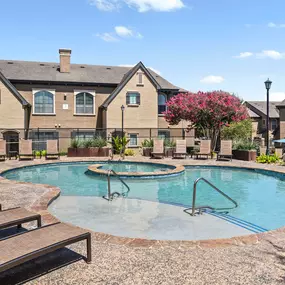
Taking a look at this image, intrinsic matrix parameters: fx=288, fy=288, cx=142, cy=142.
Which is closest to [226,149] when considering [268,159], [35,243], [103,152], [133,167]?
[268,159]

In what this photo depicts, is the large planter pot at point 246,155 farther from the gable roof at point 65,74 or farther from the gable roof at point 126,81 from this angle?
the gable roof at point 65,74

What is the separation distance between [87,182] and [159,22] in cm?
886

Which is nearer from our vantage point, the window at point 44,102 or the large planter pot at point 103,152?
the large planter pot at point 103,152

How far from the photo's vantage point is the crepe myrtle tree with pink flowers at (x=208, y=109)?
63.3ft

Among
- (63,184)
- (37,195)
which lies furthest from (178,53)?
(37,195)

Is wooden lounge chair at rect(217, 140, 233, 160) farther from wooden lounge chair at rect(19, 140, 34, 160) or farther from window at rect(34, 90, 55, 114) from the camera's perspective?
window at rect(34, 90, 55, 114)

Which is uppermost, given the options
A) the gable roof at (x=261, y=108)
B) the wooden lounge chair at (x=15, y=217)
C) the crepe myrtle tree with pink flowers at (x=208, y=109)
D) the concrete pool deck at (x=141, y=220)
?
the gable roof at (x=261, y=108)

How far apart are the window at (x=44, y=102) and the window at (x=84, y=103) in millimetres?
2088

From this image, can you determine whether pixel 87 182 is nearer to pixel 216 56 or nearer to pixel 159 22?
pixel 159 22

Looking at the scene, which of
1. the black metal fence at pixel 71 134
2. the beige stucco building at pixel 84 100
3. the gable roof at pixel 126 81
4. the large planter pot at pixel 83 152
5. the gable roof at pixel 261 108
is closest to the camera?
the large planter pot at pixel 83 152

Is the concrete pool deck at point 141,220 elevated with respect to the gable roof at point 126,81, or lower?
lower

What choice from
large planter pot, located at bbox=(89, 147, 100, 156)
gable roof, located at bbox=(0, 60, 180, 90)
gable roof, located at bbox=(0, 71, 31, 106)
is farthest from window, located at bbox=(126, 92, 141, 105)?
gable roof, located at bbox=(0, 71, 31, 106)

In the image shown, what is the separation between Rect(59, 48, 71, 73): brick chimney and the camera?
2605cm

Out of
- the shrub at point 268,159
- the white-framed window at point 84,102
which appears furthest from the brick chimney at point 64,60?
the shrub at point 268,159
